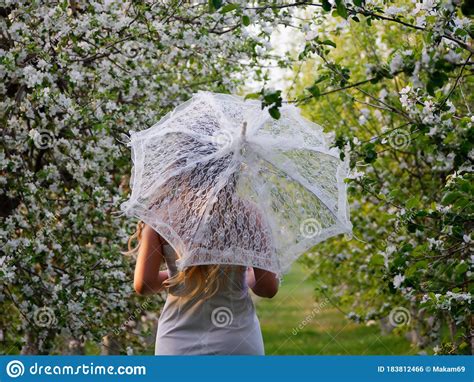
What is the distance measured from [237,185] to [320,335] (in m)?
12.6

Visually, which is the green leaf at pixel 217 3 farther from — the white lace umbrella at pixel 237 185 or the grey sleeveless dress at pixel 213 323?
the grey sleeveless dress at pixel 213 323

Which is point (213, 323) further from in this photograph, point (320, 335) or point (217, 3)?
point (320, 335)

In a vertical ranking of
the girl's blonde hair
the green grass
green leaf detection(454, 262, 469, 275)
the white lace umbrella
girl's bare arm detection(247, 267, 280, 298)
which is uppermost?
the white lace umbrella

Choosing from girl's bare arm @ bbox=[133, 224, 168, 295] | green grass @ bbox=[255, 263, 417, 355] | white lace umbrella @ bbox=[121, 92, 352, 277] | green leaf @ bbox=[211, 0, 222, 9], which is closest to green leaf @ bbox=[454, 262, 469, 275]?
white lace umbrella @ bbox=[121, 92, 352, 277]

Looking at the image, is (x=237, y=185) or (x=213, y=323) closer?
(x=213, y=323)

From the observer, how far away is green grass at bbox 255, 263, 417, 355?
1276 cm

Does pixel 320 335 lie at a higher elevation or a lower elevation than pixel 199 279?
lower

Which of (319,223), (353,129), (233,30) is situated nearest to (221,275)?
(319,223)

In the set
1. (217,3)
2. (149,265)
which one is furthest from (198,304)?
(217,3)

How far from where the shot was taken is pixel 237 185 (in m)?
3.70

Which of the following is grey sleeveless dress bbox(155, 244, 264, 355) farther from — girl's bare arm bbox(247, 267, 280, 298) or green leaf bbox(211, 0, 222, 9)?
green leaf bbox(211, 0, 222, 9)

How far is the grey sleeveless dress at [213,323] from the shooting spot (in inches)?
138

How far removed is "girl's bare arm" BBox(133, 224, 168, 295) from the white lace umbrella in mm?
86

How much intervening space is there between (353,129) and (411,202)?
4693 millimetres
